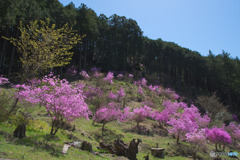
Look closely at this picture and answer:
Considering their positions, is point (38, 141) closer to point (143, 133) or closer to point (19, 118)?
point (19, 118)

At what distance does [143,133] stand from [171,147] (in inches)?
157

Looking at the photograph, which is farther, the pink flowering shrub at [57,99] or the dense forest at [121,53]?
the dense forest at [121,53]

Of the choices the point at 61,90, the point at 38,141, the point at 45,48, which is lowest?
the point at 38,141

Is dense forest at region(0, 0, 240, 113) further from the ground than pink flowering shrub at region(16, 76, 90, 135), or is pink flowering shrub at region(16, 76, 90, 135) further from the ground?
dense forest at region(0, 0, 240, 113)

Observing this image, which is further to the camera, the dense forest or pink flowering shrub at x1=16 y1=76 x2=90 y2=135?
the dense forest

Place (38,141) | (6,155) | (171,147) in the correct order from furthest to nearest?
(171,147)
(38,141)
(6,155)

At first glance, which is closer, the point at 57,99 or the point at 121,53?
the point at 57,99

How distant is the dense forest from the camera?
88.6 feet

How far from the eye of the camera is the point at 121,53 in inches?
1662

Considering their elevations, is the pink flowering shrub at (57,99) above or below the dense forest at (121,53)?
below

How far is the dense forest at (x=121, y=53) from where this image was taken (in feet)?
88.6

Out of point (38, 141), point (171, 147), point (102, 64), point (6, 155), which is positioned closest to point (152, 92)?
point (102, 64)

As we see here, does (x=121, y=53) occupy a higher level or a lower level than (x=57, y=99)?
higher

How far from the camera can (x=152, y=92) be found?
3438 centimetres
